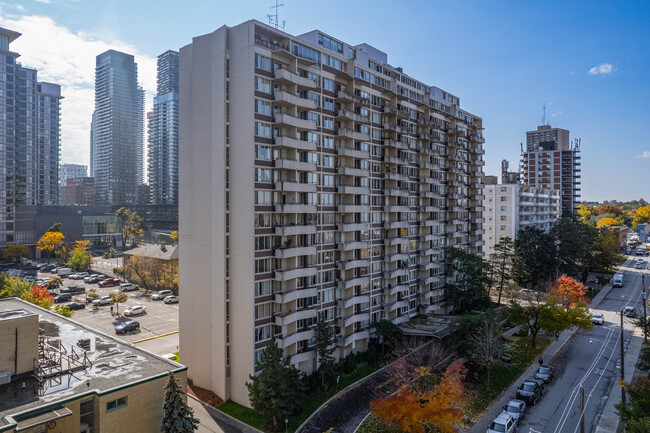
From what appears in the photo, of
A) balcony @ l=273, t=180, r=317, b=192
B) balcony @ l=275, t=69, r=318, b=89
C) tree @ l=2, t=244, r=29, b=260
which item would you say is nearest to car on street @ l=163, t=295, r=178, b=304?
balcony @ l=273, t=180, r=317, b=192

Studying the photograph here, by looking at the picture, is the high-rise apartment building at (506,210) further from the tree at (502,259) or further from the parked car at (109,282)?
the parked car at (109,282)

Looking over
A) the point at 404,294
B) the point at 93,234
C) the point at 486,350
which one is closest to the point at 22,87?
the point at 93,234

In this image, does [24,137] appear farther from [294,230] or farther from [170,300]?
[294,230]

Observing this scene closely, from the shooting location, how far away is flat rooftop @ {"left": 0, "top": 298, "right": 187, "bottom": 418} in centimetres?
2306

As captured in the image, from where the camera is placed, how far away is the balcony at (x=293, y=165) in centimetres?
3750

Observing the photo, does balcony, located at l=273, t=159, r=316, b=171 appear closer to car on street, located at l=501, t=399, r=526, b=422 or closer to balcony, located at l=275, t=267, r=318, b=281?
balcony, located at l=275, t=267, r=318, b=281

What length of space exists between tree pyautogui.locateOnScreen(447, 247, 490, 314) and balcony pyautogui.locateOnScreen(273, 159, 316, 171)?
106 ft

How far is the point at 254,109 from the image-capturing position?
3581cm

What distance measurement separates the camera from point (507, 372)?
43.0m

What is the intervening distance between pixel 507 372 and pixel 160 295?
60179 mm

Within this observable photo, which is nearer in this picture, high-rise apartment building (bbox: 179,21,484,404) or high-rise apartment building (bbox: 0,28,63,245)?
high-rise apartment building (bbox: 179,21,484,404)

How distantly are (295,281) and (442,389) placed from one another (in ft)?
54.0

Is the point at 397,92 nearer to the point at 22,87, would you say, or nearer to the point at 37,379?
the point at 37,379

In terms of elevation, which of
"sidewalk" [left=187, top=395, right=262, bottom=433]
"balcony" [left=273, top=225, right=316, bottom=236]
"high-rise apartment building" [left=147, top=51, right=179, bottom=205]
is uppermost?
"high-rise apartment building" [left=147, top=51, right=179, bottom=205]
